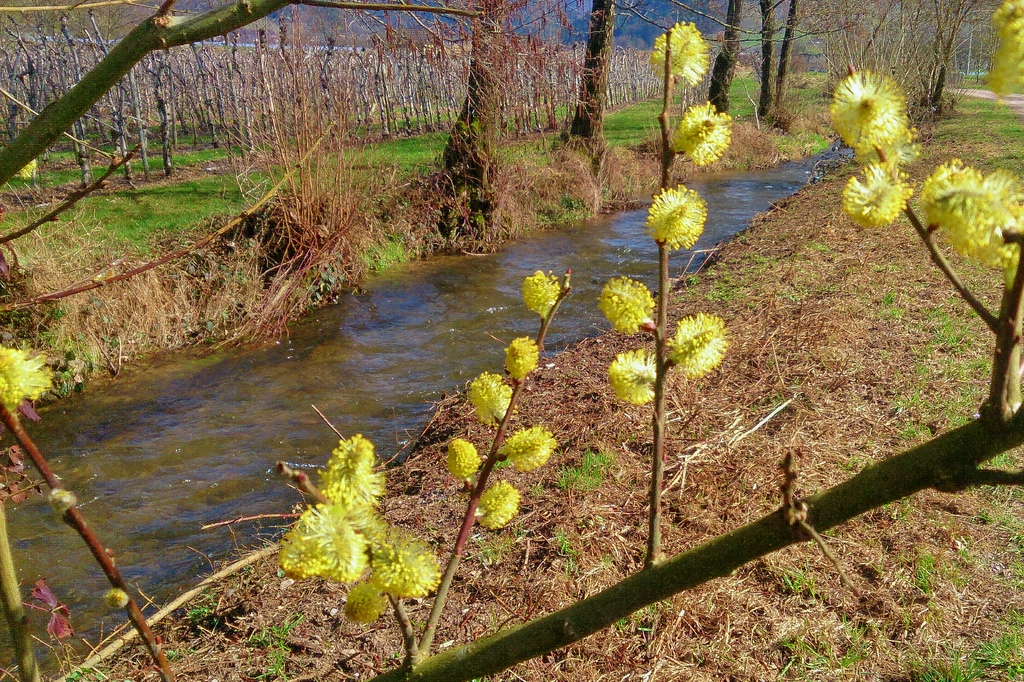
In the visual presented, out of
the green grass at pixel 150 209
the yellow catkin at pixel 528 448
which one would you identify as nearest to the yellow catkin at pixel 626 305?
the yellow catkin at pixel 528 448

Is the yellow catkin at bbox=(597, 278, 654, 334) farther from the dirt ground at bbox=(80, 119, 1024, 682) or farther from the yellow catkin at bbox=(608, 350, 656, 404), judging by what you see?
the dirt ground at bbox=(80, 119, 1024, 682)

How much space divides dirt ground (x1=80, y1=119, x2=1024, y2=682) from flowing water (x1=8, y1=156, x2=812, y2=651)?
3.10ft

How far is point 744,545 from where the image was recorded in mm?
872

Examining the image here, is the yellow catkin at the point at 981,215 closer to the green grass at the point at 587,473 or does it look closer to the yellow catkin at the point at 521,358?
the yellow catkin at the point at 521,358

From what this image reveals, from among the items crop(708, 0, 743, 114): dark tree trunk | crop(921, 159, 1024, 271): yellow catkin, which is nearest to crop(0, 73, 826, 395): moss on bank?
crop(921, 159, 1024, 271): yellow catkin

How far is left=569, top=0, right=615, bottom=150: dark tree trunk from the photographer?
1363 cm

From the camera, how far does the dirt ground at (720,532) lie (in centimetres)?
275

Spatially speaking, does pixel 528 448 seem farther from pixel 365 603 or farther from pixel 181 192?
pixel 181 192

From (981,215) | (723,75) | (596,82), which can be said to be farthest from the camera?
(723,75)

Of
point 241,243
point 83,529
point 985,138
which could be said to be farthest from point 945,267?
point 985,138

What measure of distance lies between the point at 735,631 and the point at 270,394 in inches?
190

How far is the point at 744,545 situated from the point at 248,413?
5853 mm

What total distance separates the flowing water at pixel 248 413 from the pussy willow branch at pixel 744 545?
3473 millimetres

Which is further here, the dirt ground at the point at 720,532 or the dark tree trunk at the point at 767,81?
the dark tree trunk at the point at 767,81
